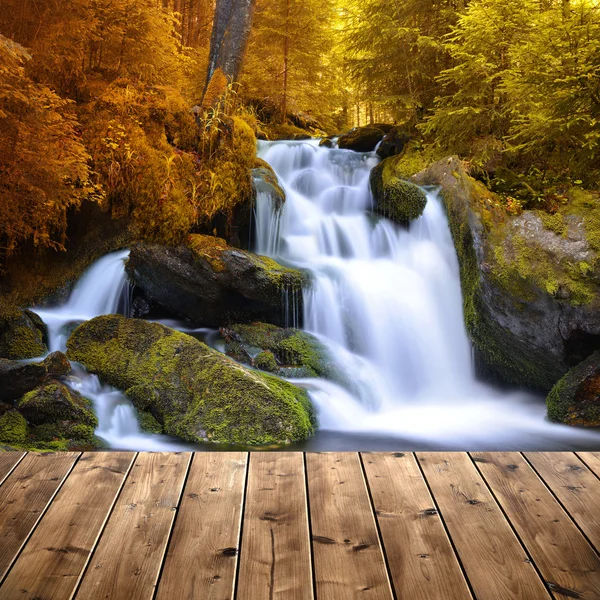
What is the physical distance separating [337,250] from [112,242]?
2.87 m

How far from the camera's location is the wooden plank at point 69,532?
164 cm

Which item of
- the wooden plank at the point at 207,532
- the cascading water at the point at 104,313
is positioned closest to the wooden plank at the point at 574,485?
the wooden plank at the point at 207,532

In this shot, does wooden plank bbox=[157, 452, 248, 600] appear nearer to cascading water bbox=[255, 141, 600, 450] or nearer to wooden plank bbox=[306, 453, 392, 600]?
wooden plank bbox=[306, 453, 392, 600]

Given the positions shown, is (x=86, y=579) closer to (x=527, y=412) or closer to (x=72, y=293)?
(x=527, y=412)

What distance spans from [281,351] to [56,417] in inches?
90.5

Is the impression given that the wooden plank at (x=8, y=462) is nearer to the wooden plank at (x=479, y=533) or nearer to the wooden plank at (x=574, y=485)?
the wooden plank at (x=479, y=533)

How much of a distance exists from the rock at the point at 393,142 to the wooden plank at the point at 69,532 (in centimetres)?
793

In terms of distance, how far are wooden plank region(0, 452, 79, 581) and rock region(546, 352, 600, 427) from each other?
15.5 feet

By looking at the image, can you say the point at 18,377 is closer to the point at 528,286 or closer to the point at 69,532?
the point at 69,532

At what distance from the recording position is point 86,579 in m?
1.67

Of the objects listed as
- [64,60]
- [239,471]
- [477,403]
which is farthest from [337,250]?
[239,471]

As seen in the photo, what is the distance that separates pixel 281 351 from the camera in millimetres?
6188

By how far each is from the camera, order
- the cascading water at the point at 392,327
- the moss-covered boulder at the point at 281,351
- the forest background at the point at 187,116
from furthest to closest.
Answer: the moss-covered boulder at the point at 281,351, the forest background at the point at 187,116, the cascading water at the point at 392,327

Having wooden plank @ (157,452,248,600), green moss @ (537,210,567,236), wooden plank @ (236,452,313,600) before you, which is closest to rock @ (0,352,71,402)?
wooden plank @ (157,452,248,600)
